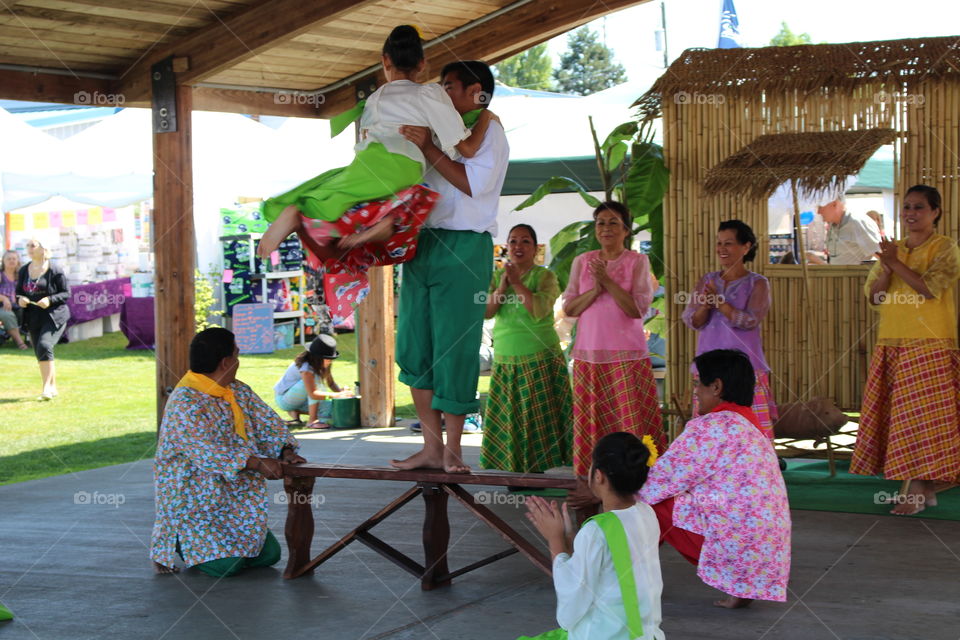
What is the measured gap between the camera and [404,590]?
4.35 m

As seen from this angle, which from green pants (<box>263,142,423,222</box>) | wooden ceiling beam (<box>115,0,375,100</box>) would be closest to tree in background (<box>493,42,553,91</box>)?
wooden ceiling beam (<box>115,0,375,100</box>)

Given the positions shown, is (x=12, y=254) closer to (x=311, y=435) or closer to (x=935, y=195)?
(x=311, y=435)

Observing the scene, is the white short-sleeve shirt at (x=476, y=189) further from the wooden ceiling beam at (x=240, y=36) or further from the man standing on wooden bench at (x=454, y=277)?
the wooden ceiling beam at (x=240, y=36)

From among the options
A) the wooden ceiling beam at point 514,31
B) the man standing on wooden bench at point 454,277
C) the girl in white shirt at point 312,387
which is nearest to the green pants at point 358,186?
the man standing on wooden bench at point 454,277

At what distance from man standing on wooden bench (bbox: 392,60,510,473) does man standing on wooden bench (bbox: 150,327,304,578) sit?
2.39 ft

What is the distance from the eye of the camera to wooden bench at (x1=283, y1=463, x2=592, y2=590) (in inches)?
163

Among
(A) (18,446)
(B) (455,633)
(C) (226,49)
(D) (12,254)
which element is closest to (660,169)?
(C) (226,49)

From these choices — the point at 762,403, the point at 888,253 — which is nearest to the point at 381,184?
the point at 762,403

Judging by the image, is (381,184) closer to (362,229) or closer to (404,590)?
(362,229)

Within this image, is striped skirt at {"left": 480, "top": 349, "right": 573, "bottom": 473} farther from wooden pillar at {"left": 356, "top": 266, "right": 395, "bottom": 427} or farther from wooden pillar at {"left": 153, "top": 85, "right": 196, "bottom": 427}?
wooden pillar at {"left": 356, "top": 266, "right": 395, "bottom": 427}

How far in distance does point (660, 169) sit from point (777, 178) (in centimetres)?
81

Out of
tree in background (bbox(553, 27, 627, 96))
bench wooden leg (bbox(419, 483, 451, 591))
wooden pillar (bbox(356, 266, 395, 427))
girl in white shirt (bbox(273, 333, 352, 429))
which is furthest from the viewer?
tree in background (bbox(553, 27, 627, 96))

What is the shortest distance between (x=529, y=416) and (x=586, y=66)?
141ft

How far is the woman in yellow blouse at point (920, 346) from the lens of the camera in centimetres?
552
